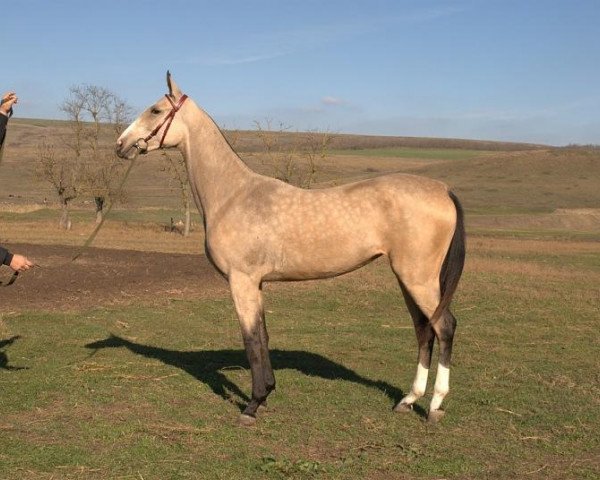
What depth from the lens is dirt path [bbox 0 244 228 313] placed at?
46.1 ft

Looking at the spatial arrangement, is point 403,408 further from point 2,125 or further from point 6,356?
point 6,356

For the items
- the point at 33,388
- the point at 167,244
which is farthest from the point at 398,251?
the point at 167,244

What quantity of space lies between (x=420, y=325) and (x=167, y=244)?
23882 mm

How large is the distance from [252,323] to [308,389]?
1507 millimetres

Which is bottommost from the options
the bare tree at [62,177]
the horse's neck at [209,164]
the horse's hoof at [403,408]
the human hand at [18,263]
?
the bare tree at [62,177]

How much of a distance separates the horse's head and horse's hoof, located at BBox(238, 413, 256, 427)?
2721 millimetres

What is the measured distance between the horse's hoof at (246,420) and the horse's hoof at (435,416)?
161cm

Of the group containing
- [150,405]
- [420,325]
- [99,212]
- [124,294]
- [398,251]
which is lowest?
[99,212]

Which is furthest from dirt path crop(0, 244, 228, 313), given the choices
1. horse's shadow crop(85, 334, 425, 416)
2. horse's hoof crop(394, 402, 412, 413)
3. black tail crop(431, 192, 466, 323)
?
black tail crop(431, 192, 466, 323)

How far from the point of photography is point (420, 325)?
7176 mm

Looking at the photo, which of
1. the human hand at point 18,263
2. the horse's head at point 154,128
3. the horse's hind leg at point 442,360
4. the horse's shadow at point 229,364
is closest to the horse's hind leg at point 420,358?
the horse's shadow at point 229,364

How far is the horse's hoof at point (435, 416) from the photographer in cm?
669

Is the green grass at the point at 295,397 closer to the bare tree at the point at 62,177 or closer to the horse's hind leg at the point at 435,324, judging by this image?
the horse's hind leg at the point at 435,324

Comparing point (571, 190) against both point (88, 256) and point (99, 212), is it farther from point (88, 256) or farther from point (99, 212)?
point (88, 256)
